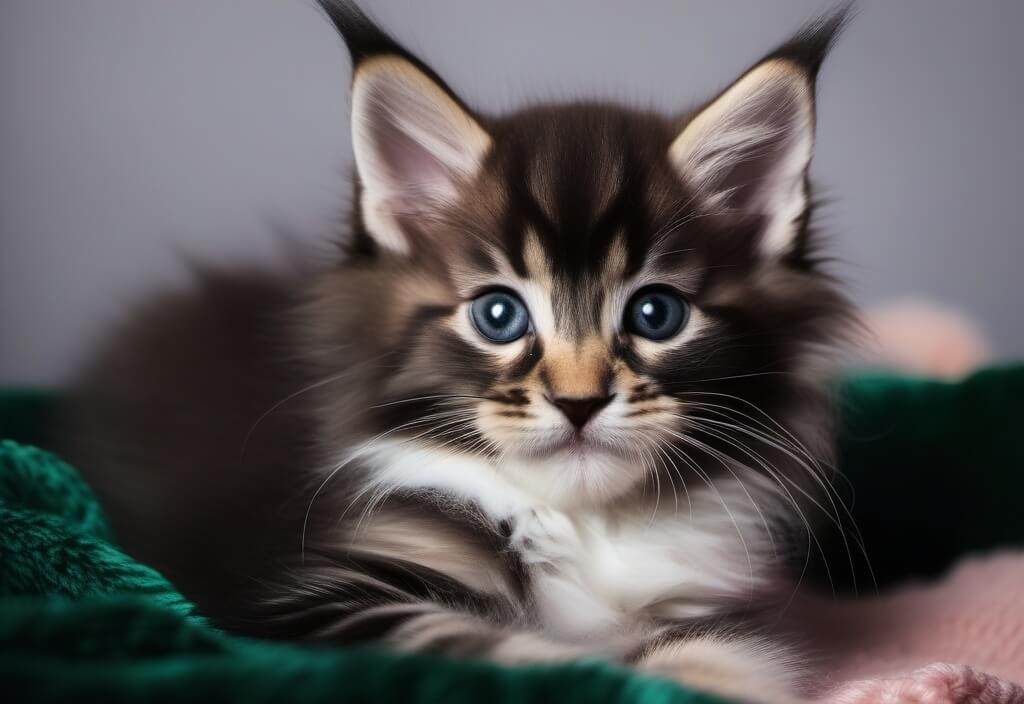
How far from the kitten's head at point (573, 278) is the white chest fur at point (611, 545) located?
0.04 meters

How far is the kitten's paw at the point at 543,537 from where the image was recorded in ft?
4.56

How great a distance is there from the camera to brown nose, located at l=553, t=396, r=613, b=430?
4.08 ft

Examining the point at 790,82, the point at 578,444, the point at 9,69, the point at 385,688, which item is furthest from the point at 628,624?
the point at 9,69

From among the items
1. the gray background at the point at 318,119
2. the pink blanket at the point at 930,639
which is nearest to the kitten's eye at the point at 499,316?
the pink blanket at the point at 930,639

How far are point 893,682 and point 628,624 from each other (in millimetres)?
372

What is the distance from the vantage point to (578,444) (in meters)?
1.27

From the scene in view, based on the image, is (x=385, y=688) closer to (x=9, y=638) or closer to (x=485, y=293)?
(x=9, y=638)

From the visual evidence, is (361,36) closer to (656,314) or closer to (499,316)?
(499,316)

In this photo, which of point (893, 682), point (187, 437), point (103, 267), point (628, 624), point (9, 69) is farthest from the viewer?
point (103, 267)

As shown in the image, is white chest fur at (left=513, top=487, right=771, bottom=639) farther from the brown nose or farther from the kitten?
the brown nose

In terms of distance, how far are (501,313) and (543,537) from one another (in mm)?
339

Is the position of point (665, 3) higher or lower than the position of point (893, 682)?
higher

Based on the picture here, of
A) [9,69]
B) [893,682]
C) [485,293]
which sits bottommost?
[893,682]

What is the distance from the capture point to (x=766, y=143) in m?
1.55
